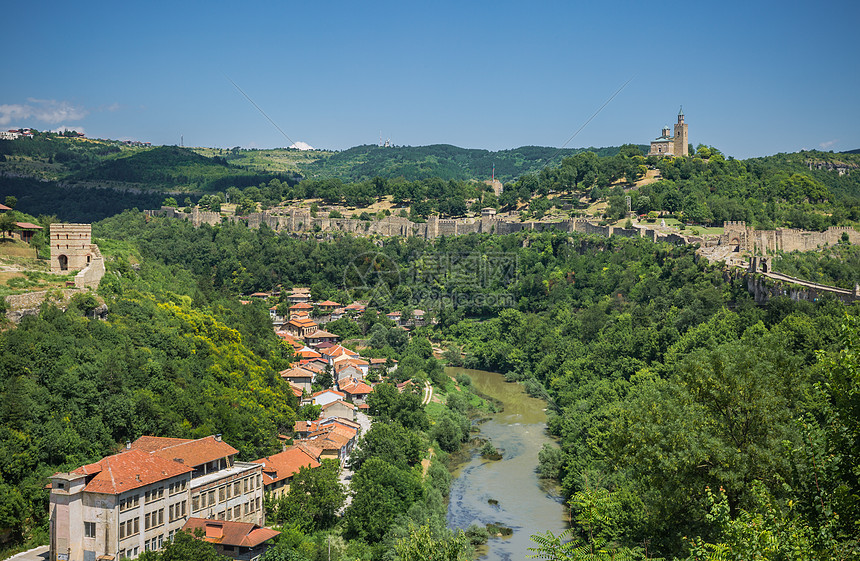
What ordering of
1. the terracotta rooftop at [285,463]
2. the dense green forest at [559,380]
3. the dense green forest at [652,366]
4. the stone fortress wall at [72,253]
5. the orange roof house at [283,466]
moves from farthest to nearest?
the stone fortress wall at [72,253], the terracotta rooftop at [285,463], the orange roof house at [283,466], the dense green forest at [559,380], the dense green forest at [652,366]

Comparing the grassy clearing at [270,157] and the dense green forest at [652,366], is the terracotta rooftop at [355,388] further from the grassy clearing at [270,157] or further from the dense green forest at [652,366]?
the grassy clearing at [270,157]

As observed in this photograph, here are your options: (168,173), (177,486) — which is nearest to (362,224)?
(168,173)

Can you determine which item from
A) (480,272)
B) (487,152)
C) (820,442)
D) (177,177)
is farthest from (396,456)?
(487,152)

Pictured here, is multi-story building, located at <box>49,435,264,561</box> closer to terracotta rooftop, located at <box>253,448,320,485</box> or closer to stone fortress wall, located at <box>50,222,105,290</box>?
terracotta rooftop, located at <box>253,448,320,485</box>

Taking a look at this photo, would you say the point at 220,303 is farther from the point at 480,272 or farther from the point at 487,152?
the point at 487,152

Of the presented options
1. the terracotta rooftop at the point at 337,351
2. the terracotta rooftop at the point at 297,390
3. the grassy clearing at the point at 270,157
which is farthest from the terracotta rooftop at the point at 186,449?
the grassy clearing at the point at 270,157

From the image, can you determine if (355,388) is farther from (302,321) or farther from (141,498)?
(141,498)
